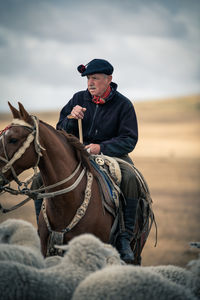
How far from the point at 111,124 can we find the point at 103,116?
0.52 feet

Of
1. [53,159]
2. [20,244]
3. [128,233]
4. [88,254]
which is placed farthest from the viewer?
[128,233]

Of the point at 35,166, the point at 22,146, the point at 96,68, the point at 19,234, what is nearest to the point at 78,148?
the point at 35,166

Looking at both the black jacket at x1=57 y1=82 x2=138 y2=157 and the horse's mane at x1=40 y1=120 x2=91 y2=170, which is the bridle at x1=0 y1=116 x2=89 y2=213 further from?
the black jacket at x1=57 y1=82 x2=138 y2=157

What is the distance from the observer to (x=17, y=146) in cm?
434

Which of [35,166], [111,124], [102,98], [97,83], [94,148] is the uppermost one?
[97,83]

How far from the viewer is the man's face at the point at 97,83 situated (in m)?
5.69

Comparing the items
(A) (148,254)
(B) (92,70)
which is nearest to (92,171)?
(B) (92,70)

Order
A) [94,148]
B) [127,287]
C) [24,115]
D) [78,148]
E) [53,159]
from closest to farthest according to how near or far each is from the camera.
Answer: [127,287]
[24,115]
[53,159]
[78,148]
[94,148]

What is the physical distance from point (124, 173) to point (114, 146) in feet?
1.25

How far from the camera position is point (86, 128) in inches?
231

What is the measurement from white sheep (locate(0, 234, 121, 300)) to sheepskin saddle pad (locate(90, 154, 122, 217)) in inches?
109

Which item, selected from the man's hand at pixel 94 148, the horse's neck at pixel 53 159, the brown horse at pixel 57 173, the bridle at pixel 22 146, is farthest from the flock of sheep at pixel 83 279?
the man's hand at pixel 94 148

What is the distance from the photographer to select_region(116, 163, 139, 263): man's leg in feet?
16.1

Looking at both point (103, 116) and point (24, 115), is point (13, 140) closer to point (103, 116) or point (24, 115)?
point (24, 115)
